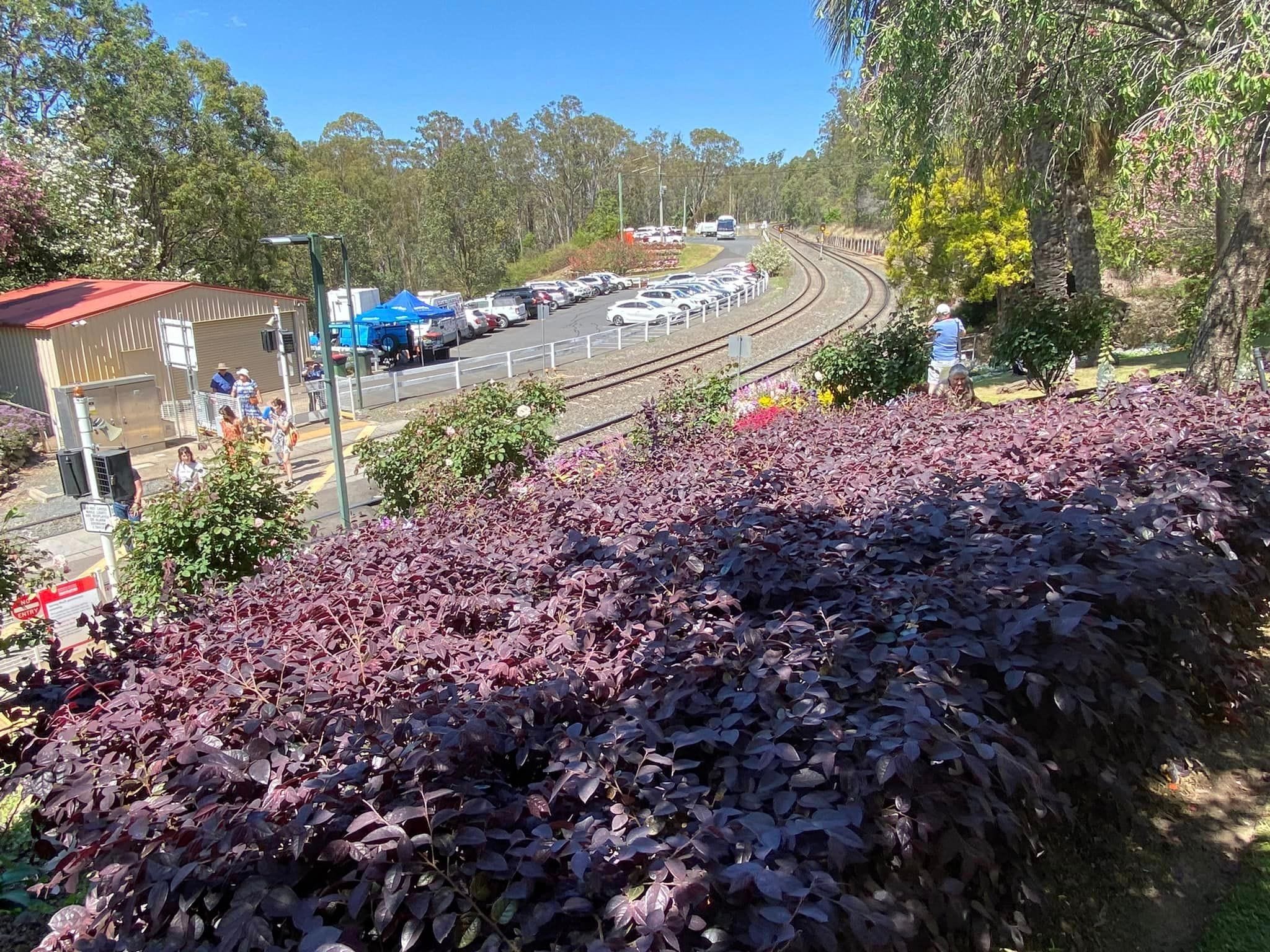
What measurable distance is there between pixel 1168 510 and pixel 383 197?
61219 mm

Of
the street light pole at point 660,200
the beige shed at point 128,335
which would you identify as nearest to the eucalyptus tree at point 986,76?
the beige shed at point 128,335

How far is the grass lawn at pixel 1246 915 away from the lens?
2748 millimetres

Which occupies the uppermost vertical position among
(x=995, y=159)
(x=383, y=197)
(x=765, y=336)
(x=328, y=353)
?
(x=383, y=197)

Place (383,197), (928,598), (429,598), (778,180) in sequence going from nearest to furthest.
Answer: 1. (928,598)
2. (429,598)
3. (383,197)
4. (778,180)

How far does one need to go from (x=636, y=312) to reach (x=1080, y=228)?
76.2 ft

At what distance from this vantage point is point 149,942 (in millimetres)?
1595

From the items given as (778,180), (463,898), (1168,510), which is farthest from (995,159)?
(778,180)

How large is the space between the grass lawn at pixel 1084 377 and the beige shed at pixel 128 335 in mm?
15279

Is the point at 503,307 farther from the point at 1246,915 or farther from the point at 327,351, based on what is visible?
the point at 1246,915

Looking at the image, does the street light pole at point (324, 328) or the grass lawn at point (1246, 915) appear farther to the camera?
the street light pole at point (324, 328)

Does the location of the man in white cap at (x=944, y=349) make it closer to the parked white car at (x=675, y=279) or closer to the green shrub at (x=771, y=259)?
the parked white car at (x=675, y=279)

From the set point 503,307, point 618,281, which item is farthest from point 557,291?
point 618,281

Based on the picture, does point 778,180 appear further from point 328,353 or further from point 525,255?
point 328,353

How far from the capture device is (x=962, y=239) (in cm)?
2339
